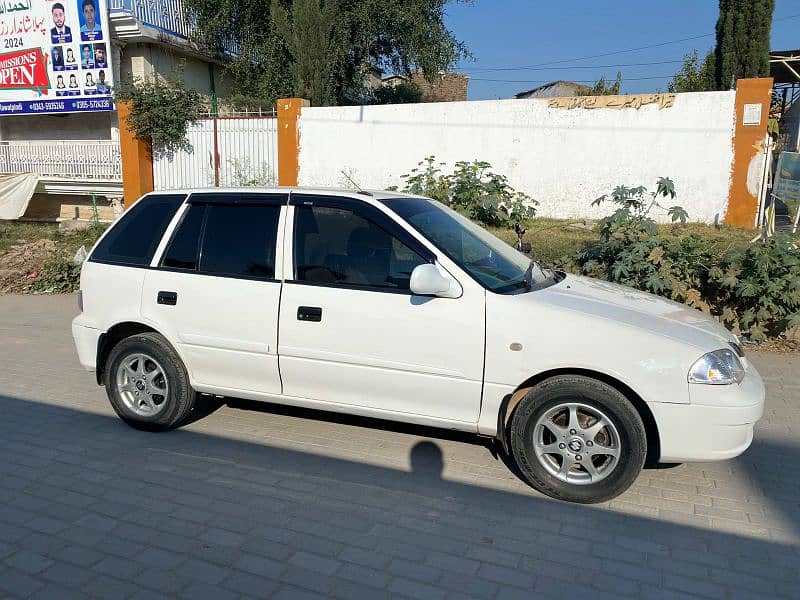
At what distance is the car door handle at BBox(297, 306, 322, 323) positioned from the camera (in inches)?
164

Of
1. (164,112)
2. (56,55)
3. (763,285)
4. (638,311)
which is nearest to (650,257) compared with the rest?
(763,285)

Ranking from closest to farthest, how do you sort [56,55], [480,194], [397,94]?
[480,194], [56,55], [397,94]

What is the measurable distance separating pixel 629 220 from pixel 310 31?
10385mm

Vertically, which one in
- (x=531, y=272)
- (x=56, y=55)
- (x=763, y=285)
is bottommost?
(x=763, y=285)

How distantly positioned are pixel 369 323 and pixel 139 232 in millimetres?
2086

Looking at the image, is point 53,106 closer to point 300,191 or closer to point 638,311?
point 300,191

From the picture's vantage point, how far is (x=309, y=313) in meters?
4.20

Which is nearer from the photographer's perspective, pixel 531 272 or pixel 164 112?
pixel 531 272

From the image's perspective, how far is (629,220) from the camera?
767cm

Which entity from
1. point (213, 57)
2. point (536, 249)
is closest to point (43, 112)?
point (213, 57)

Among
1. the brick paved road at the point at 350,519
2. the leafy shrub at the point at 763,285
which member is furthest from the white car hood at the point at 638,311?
the leafy shrub at the point at 763,285

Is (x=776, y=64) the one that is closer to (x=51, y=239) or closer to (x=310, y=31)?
(x=310, y=31)

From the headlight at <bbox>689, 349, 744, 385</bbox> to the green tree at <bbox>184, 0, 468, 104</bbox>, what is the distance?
13403 millimetres

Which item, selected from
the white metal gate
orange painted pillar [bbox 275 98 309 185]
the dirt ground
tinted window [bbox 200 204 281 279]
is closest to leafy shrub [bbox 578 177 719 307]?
tinted window [bbox 200 204 281 279]
